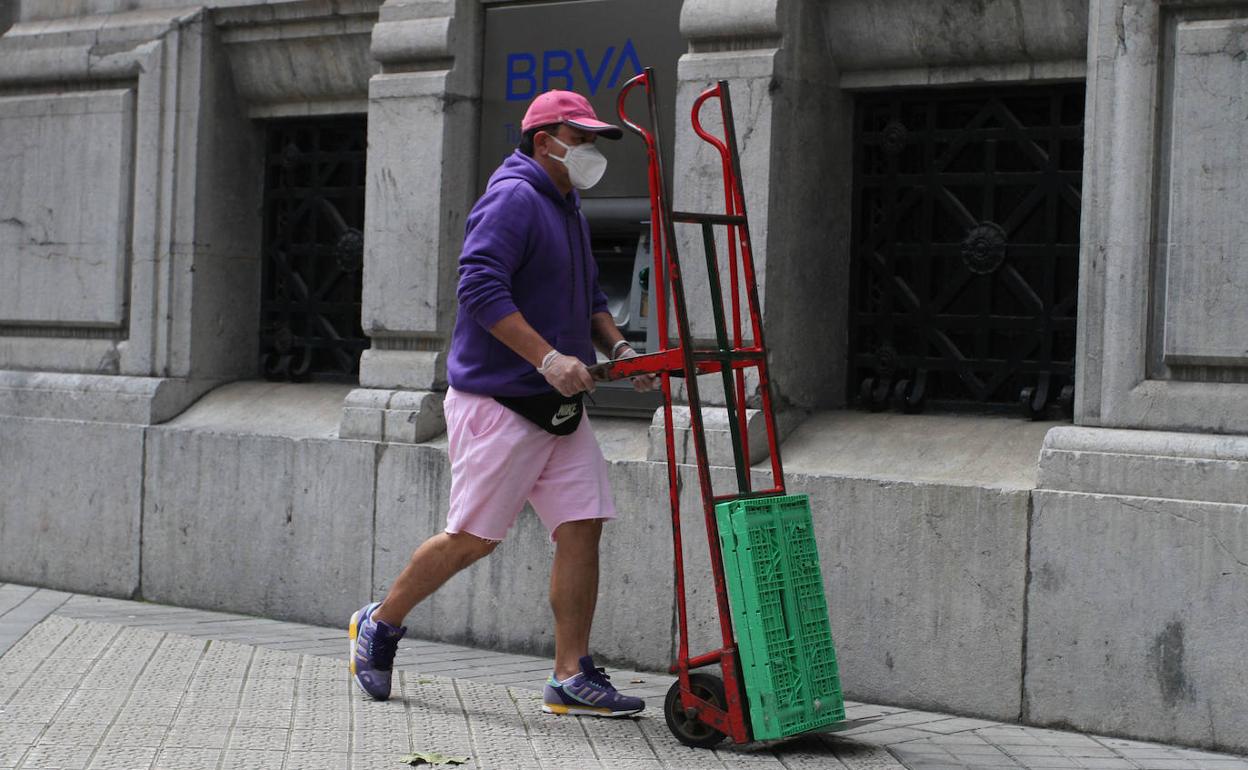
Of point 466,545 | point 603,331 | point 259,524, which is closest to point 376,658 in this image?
point 466,545

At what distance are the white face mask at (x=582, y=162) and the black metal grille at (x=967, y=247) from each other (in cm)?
159

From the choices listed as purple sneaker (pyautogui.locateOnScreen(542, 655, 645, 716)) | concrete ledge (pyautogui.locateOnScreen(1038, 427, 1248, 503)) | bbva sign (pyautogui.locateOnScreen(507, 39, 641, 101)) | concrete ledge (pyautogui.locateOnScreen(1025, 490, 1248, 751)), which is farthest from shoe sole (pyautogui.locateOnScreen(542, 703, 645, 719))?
bbva sign (pyautogui.locateOnScreen(507, 39, 641, 101))

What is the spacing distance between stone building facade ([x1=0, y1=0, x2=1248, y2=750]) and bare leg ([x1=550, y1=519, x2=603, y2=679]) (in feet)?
2.91

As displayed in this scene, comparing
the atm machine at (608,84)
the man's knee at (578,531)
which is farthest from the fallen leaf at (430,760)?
the atm machine at (608,84)

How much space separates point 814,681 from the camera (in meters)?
5.00

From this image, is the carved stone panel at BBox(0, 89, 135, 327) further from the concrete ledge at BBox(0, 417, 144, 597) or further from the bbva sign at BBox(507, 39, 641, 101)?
the bbva sign at BBox(507, 39, 641, 101)

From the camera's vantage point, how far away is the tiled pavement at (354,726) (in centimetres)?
485

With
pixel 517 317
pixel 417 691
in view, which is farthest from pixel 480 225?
pixel 417 691

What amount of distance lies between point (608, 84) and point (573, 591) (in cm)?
237

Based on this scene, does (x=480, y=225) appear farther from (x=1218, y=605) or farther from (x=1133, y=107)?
(x=1218, y=605)

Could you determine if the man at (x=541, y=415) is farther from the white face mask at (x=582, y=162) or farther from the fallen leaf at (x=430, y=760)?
the fallen leaf at (x=430, y=760)

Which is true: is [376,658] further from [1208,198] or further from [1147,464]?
[1208,198]

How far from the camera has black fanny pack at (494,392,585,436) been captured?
545 cm

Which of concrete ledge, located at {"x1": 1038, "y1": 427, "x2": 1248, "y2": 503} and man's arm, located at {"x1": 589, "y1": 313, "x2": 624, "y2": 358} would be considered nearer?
concrete ledge, located at {"x1": 1038, "y1": 427, "x2": 1248, "y2": 503}
